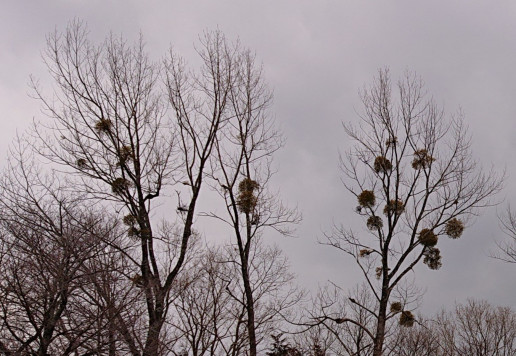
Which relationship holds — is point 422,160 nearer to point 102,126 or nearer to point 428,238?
point 428,238

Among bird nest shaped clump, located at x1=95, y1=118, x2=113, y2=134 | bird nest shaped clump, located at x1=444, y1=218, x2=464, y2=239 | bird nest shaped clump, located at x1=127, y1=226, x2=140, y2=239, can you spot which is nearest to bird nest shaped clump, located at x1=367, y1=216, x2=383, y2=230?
bird nest shaped clump, located at x1=444, y1=218, x2=464, y2=239

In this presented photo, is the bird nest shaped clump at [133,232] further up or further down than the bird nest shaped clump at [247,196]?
further down

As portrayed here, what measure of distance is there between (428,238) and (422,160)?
2.00 meters

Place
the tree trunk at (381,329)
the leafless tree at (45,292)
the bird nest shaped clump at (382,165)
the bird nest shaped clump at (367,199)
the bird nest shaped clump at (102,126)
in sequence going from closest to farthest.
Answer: the leafless tree at (45,292) < the tree trunk at (381,329) < the bird nest shaped clump at (102,126) < the bird nest shaped clump at (367,199) < the bird nest shaped clump at (382,165)

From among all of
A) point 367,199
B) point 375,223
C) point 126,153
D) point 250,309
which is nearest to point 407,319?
point 375,223

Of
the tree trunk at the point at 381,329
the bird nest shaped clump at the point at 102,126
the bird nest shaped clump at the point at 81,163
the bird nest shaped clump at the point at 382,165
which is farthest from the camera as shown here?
the bird nest shaped clump at the point at 382,165

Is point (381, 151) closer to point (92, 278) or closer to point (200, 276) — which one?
point (200, 276)

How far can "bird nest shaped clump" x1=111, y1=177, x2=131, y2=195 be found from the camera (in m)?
12.8

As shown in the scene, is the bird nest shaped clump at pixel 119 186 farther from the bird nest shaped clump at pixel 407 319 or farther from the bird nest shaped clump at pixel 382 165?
the bird nest shaped clump at pixel 407 319

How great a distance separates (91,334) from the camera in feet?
27.9

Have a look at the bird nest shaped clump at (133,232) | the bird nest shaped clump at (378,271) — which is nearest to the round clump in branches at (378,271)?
the bird nest shaped clump at (378,271)

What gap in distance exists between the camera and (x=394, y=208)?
531 inches

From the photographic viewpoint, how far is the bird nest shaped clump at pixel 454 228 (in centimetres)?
1301

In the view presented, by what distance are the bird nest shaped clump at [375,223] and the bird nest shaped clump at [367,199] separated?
0.32 metres
